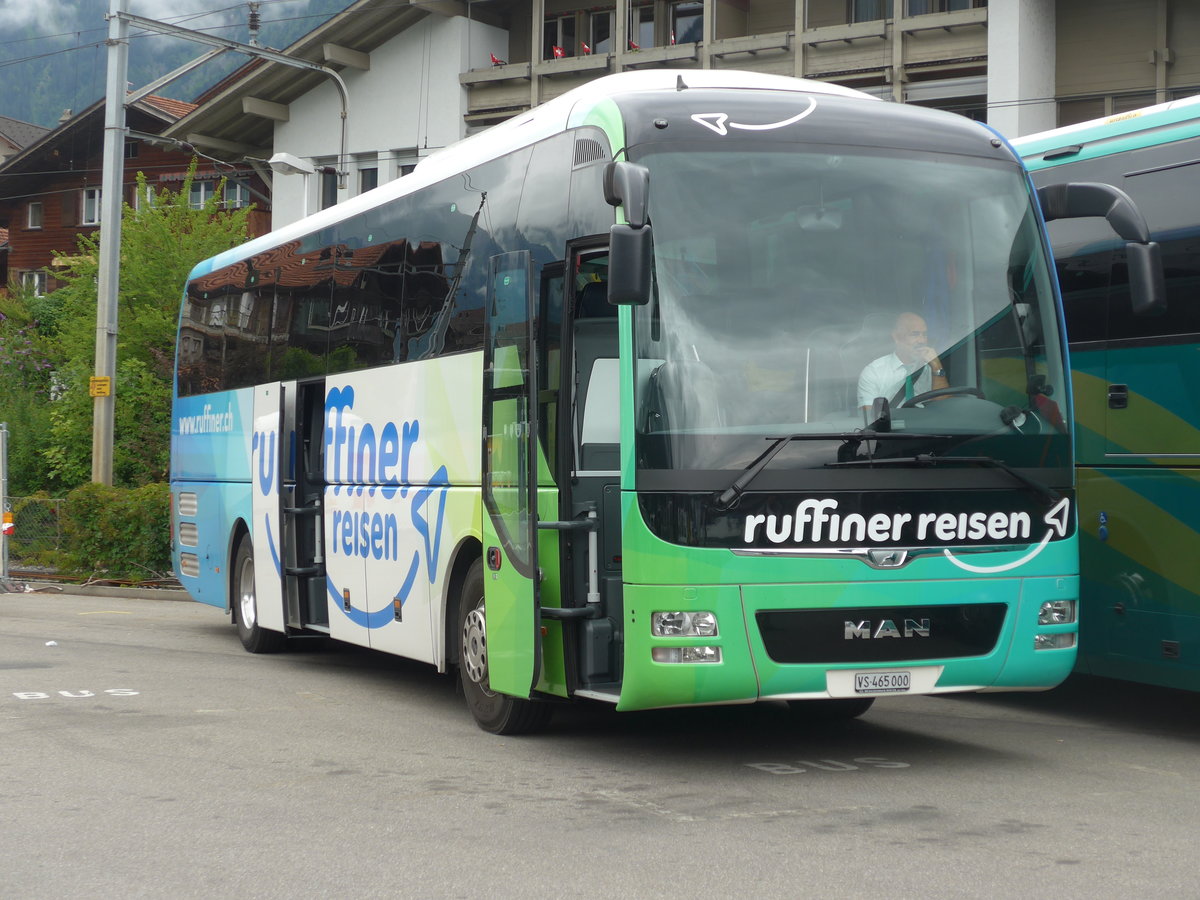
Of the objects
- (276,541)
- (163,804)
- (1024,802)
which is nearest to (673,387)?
(1024,802)

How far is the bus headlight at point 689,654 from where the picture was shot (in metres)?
7.82

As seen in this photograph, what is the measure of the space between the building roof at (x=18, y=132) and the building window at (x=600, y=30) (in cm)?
5009

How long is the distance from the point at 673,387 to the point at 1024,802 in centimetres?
252

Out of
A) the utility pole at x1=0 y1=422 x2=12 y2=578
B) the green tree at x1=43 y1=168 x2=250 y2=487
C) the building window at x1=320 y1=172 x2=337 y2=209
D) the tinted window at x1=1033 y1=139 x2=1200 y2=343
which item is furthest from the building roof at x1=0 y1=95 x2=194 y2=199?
the tinted window at x1=1033 y1=139 x2=1200 y2=343

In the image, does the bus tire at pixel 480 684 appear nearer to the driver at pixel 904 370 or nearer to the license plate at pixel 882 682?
the license plate at pixel 882 682

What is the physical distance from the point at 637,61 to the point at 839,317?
24506 millimetres

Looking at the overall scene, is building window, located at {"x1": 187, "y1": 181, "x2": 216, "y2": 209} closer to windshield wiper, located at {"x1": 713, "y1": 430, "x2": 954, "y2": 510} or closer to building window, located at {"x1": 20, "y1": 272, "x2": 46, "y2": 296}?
building window, located at {"x1": 20, "y1": 272, "x2": 46, "y2": 296}

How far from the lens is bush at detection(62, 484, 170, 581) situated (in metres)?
23.2

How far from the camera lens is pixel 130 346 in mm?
30359

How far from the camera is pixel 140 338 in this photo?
30328 millimetres

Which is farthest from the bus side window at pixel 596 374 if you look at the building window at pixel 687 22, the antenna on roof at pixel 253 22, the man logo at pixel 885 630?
the building window at pixel 687 22

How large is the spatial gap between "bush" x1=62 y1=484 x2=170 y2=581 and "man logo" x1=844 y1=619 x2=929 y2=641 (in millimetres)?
16726

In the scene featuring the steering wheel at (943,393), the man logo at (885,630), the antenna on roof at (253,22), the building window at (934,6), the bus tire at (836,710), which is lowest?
the bus tire at (836,710)

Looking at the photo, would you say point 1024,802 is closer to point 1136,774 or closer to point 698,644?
point 1136,774
